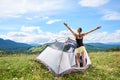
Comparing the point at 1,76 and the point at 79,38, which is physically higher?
the point at 79,38

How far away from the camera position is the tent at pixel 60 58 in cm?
2084

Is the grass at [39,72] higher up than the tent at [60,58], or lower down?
lower down

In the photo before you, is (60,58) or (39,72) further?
(60,58)

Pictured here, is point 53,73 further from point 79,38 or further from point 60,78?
point 79,38

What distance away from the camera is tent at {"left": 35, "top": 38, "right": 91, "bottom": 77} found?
→ 821 inches

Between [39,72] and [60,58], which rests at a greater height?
[60,58]

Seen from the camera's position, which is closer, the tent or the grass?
the grass

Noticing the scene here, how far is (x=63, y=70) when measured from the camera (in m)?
20.6

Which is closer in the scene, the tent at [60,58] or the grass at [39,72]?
the grass at [39,72]

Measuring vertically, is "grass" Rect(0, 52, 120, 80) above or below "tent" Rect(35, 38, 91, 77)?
below

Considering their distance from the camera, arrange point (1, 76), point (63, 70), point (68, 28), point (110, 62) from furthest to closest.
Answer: point (110, 62)
point (68, 28)
point (63, 70)
point (1, 76)

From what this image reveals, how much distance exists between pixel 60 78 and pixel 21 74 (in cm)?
290

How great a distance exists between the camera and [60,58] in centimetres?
2161

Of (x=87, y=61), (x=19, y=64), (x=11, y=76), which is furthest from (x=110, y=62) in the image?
(x=11, y=76)
